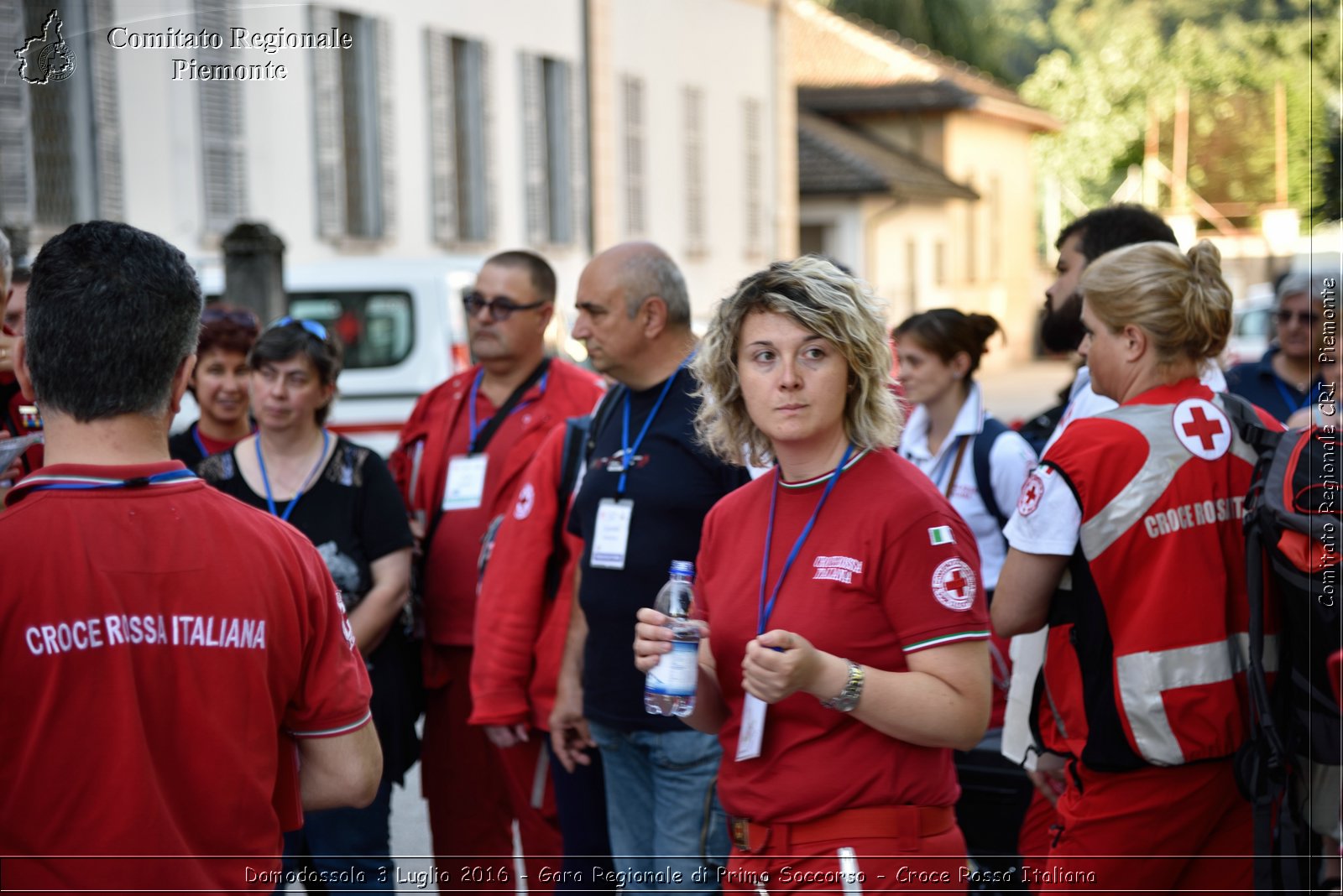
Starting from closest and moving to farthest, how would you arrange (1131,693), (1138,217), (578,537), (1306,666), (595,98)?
(1306,666)
(1131,693)
(578,537)
(1138,217)
(595,98)

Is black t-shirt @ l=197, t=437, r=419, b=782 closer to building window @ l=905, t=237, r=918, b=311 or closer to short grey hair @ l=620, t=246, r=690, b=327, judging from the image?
short grey hair @ l=620, t=246, r=690, b=327

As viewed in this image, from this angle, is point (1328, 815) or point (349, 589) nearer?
point (1328, 815)

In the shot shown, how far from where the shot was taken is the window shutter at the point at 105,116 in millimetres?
13311

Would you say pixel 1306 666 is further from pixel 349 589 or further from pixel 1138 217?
pixel 349 589

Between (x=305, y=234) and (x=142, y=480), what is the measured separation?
599 inches

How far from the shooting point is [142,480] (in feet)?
7.32

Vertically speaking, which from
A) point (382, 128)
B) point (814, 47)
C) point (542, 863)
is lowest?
point (542, 863)

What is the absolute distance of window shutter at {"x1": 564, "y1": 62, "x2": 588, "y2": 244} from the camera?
888 inches

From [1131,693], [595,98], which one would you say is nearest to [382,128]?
[595,98]

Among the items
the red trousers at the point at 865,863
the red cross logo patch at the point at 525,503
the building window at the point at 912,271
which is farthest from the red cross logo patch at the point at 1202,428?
the building window at the point at 912,271

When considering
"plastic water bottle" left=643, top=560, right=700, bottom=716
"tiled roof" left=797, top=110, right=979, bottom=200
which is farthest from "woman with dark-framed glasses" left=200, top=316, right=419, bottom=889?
"tiled roof" left=797, top=110, right=979, bottom=200

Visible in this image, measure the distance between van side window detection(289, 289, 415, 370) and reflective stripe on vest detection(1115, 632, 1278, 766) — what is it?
8.96 meters

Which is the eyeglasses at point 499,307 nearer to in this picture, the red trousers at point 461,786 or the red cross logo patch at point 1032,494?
the red trousers at point 461,786

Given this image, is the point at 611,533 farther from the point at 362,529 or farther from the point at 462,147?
the point at 462,147
